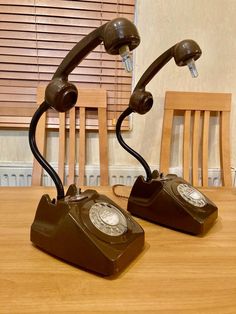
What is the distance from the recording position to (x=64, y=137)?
1.44 m

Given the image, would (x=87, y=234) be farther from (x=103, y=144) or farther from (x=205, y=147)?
(x=205, y=147)

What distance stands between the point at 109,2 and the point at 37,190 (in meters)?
1.01

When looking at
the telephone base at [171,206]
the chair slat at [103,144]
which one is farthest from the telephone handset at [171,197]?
the chair slat at [103,144]

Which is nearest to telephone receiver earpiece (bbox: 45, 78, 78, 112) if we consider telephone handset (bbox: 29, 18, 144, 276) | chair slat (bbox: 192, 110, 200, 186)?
telephone handset (bbox: 29, 18, 144, 276)

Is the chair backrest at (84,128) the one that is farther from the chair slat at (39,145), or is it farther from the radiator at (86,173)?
the radiator at (86,173)

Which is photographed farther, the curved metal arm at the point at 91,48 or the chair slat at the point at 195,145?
the chair slat at the point at 195,145

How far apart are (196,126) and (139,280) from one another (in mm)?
1129

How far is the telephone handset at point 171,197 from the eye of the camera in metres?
0.68

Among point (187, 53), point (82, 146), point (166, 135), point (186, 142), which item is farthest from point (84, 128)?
point (187, 53)

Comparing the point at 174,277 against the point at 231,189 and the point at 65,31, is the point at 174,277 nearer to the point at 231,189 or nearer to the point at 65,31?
the point at 231,189

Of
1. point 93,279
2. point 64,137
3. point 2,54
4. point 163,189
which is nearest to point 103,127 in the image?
point 64,137

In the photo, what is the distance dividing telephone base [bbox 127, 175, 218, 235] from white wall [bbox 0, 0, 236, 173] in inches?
32.1

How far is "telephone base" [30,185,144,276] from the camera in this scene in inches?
20.6

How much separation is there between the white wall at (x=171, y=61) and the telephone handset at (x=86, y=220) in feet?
3.22
